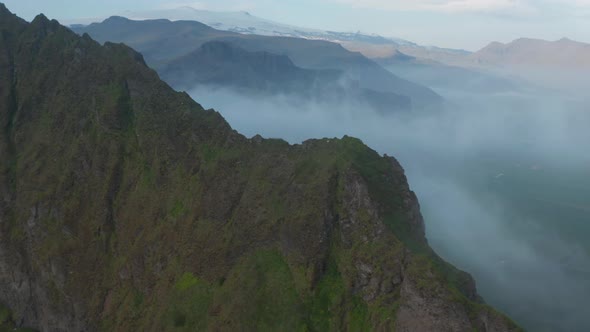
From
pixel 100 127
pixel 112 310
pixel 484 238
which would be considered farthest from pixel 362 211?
pixel 484 238

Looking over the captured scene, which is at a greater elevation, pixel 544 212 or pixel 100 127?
pixel 100 127

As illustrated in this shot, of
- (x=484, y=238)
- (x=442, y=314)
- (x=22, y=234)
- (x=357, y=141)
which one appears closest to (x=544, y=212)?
(x=484, y=238)

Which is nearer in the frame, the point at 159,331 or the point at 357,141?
the point at 159,331

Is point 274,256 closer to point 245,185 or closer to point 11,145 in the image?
point 245,185

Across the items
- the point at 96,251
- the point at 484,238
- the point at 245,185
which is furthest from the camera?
the point at 484,238

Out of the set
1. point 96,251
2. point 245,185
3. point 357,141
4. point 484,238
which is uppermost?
point 357,141

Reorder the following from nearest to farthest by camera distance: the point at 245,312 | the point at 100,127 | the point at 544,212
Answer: the point at 245,312 < the point at 100,127 < the point at 544,212

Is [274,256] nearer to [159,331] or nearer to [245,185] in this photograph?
[245,185]
